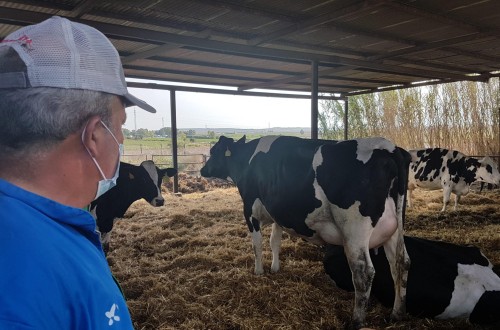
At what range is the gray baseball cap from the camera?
966mm

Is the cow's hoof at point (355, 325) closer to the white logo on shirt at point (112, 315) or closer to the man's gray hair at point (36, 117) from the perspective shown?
the white logo on shirt at point (112, 315)

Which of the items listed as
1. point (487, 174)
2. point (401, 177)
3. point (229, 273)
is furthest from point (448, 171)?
point (229, 273)

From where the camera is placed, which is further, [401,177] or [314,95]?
[314,95]

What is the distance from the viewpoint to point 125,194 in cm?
620

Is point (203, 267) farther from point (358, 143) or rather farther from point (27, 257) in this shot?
point (27, 257)

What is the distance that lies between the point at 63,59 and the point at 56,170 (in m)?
0.27

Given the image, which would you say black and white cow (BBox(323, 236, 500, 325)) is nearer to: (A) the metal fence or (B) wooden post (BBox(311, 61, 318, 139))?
(B) wooden post (BBox(311, 61, 318, 139))

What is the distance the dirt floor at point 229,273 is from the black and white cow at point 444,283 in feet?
0.44

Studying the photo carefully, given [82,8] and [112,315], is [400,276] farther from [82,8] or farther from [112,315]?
[82,8]

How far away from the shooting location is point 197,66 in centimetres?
848

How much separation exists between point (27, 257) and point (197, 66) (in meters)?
8.01

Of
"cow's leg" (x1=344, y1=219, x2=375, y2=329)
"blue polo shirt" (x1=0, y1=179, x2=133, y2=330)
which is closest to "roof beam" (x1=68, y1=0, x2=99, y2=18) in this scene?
"cow's leg" (x1=344, y1=219, x2=375, y2=329)

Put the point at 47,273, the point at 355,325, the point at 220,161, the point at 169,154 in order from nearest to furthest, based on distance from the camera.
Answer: the point at 47,273 < the point at 355,325 < the point at 220,161 < the point at 169,154

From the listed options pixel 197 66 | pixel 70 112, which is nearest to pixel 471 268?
pixel 70 112
